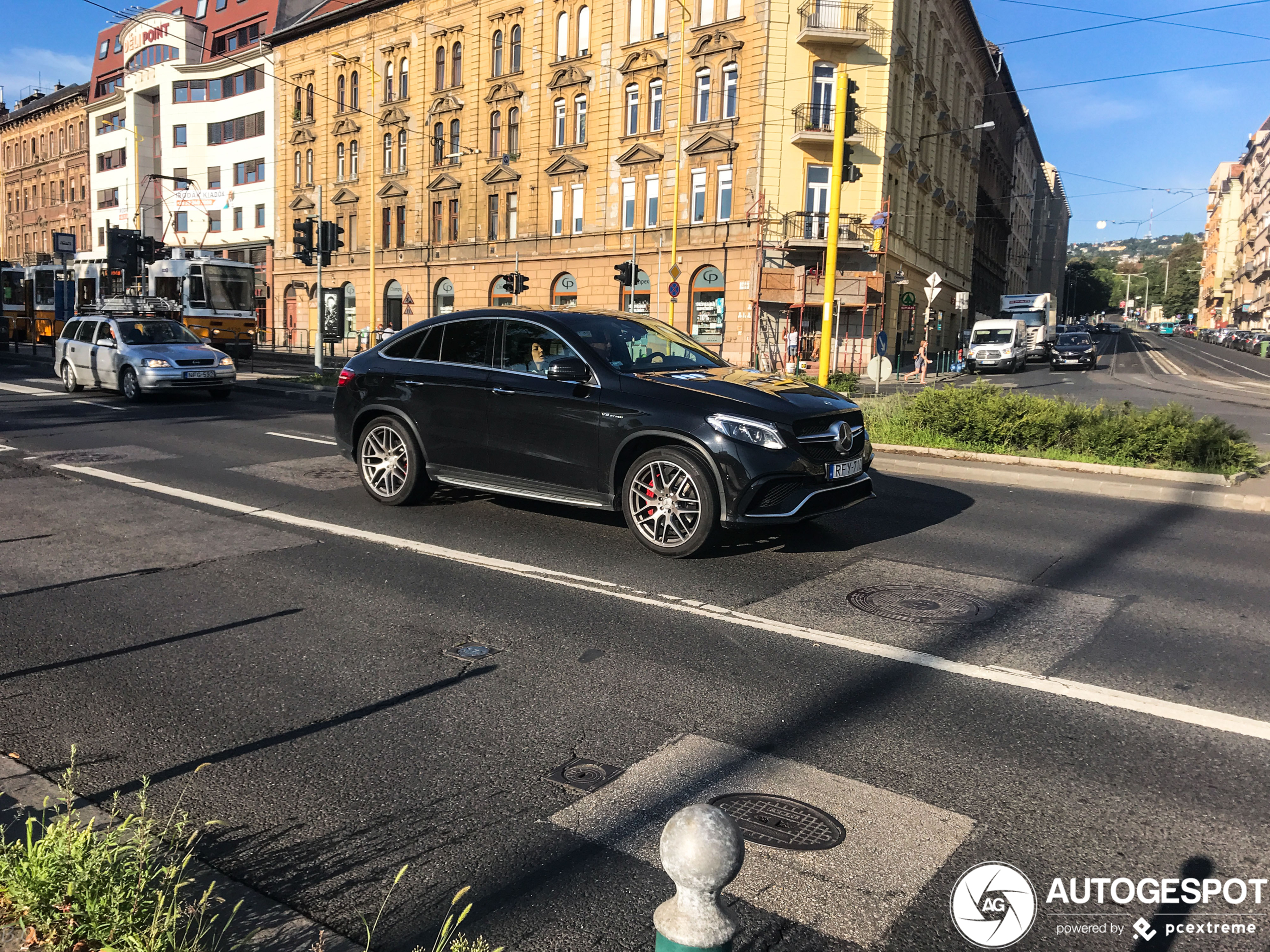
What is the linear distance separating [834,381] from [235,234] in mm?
49228

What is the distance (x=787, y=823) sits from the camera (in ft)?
10.6

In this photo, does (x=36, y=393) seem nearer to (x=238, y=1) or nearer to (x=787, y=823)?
(x=787, y=823)

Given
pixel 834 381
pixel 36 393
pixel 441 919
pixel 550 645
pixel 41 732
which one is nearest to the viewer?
pixel 441 919

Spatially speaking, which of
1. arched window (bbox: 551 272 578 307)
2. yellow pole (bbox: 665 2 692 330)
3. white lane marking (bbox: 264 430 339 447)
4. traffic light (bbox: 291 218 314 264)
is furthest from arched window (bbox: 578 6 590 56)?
white lane marking (bbox: 264 430 339 447)

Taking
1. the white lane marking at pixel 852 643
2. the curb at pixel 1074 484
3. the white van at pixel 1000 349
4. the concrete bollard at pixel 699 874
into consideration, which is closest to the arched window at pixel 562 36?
the white van at pixel 1000 349

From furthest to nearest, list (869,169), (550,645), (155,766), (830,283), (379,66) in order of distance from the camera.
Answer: (379,66) < (869,169) < (830,283) < (550,645) < (155,766)

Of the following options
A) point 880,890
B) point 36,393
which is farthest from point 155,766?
point 36,393

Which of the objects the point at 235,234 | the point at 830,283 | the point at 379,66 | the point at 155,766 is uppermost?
the point at 379,66

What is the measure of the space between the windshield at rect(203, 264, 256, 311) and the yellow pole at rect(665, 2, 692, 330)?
13983mm

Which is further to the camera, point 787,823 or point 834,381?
point 834,381

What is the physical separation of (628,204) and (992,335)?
55.4 ft

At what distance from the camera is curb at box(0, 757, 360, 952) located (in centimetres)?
244

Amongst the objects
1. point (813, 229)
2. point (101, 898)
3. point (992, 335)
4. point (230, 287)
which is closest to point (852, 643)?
point (101, 898)

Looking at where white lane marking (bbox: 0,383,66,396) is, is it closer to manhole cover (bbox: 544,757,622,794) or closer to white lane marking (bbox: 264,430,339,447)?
white lane marking (bbox: 264,430,339,447)
